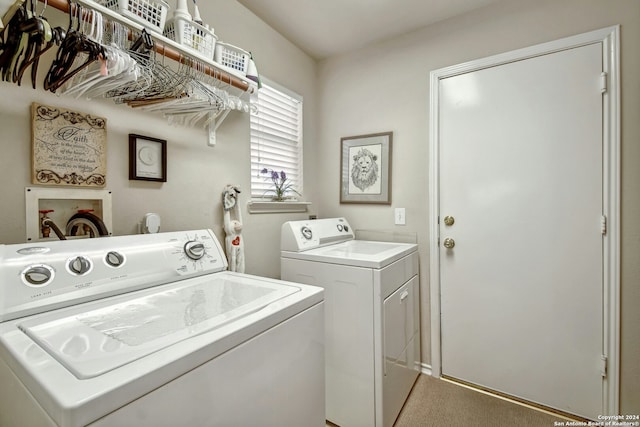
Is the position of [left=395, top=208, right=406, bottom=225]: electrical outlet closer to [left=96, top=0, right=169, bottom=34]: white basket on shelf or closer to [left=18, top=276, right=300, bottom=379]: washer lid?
[left=18, top=276, right=300, bottom=379]: washer lid

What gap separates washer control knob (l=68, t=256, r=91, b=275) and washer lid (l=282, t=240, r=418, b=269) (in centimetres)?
105

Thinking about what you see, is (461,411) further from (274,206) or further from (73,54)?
(73,54)

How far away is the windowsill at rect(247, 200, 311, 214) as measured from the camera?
6.49ft

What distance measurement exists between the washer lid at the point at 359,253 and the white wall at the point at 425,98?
23cm

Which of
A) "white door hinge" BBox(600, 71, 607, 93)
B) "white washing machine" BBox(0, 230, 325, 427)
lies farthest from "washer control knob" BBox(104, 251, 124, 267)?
"white door hinge" BBox(600, 71, 607, 93)

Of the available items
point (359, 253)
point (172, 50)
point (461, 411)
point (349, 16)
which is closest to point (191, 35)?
point (172, 50)

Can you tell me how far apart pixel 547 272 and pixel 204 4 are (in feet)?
8.15

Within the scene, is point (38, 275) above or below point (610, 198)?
below

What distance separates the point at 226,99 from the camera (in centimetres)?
143

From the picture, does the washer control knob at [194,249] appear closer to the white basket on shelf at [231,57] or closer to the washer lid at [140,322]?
the washer lid at [140,322]

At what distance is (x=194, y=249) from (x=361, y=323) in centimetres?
92

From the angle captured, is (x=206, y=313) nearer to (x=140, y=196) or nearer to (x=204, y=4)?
(x=140, y=196)

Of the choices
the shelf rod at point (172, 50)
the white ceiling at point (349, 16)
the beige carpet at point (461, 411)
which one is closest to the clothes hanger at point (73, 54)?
the shelf rod at point (172, 50)

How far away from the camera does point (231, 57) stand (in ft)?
4.91
